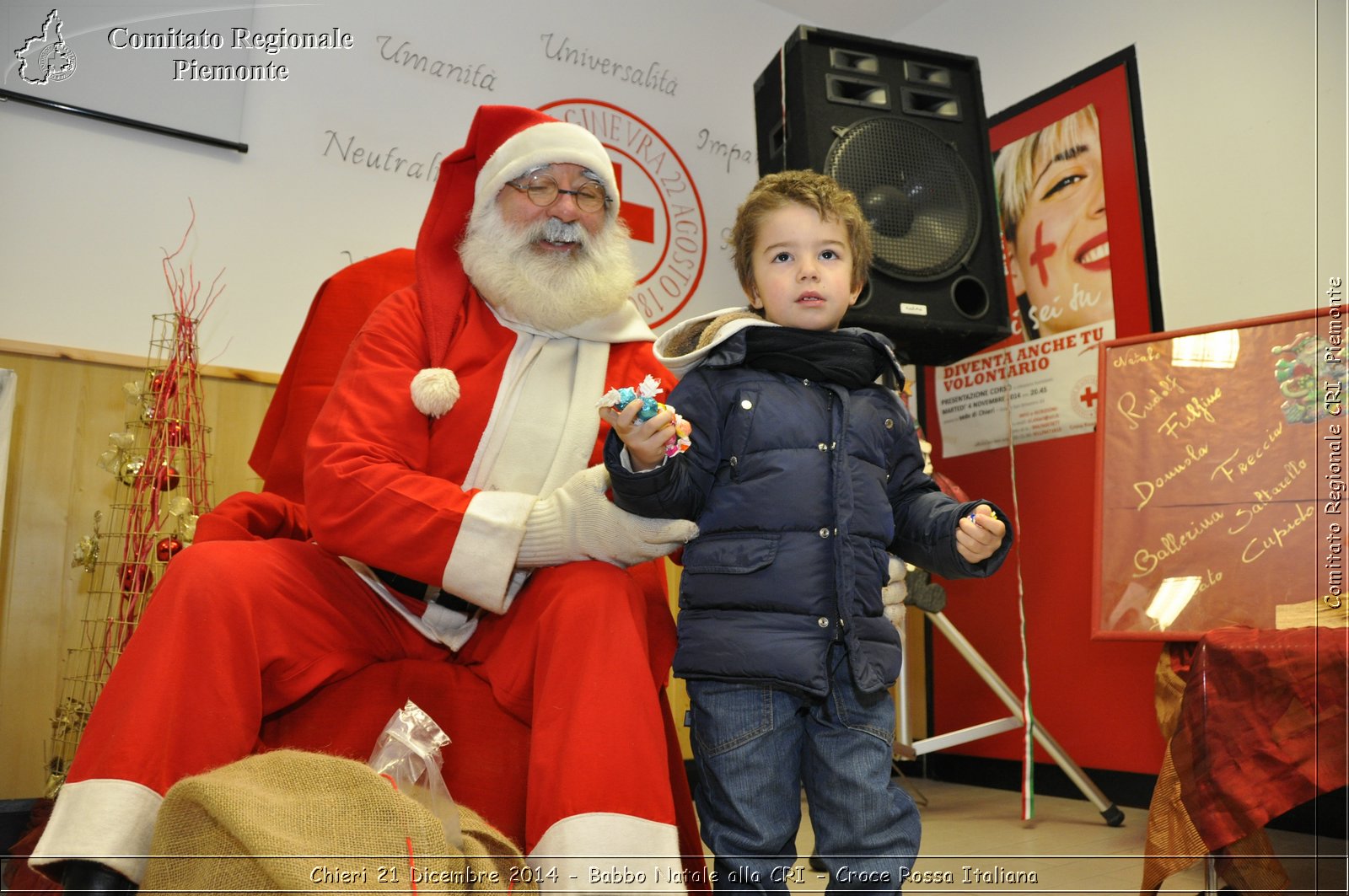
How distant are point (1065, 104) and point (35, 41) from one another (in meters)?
2.79

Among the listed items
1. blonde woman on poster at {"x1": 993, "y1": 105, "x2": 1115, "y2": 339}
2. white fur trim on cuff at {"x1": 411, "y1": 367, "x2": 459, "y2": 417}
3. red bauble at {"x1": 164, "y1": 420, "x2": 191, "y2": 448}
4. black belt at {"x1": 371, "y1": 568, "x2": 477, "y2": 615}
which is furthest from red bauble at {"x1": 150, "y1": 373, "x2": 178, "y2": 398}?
blonde woman on poster at {"x1": 993, "y1": 105, "x2": 1115, "y2": 339}

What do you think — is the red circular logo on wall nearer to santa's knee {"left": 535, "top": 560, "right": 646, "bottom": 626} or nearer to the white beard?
the white beard

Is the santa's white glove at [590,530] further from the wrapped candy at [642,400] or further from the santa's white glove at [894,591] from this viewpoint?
the santa's white glove at [894,591]

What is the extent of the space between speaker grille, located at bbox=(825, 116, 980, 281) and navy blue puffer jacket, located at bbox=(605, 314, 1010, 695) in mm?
894

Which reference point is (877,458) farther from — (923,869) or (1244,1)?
(1244,1)

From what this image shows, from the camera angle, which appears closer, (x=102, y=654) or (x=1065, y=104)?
(x=102, y=654)

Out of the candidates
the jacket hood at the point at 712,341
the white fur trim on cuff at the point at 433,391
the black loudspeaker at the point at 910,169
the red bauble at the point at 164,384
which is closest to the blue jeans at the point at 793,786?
the jacket hood at the point at 712,341

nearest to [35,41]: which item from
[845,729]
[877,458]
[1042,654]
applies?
[877,458]

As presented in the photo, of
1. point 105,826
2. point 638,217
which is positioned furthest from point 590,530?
point 638,217

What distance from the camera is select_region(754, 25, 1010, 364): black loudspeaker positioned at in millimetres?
2291

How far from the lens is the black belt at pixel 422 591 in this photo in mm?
1390

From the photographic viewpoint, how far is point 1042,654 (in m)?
2.94

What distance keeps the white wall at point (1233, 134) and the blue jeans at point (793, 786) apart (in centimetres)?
157

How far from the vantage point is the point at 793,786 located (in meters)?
1.34
